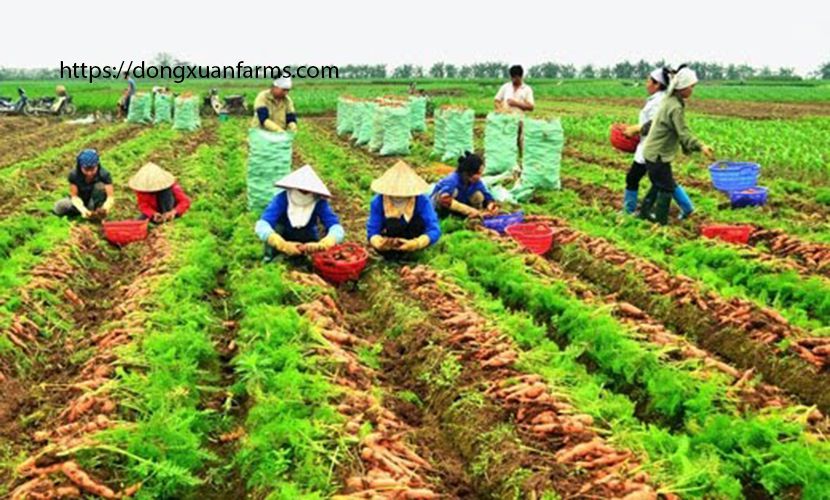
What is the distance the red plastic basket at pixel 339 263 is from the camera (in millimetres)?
8047

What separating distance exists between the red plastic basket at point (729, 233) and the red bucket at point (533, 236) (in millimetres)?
2006

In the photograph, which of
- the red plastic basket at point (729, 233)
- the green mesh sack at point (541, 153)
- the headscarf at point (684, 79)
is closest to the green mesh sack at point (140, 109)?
the green mesh sack at point (541, 153)

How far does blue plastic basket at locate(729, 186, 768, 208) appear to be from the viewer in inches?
458

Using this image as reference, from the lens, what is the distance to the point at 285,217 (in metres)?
8.55

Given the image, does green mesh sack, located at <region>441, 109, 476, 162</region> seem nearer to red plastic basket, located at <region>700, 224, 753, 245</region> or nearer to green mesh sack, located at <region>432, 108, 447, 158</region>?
green mesh sack, located at <region>432, 108, 447, 158</region>

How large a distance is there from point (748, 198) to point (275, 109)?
756cm

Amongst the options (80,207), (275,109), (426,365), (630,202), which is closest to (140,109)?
(275,109)

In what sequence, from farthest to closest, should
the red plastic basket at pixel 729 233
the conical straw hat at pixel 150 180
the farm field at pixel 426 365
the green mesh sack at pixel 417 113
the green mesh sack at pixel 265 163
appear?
the green mesh sack at pixel 417 113 < the green mesh sack at pixel 265 163 < the conical straw hat at pixel 150 180 < the red plastic basket at pixel 729 233 < the farm field at pixel 426 365

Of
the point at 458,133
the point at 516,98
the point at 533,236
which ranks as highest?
the point at 516,98

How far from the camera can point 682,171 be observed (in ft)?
52.5

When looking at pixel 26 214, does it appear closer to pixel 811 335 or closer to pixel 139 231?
pixel 139 231

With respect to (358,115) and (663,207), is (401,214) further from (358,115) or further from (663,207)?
(358,115)

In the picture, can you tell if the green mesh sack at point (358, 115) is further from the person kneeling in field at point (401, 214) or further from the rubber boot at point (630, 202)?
the person kneeling in field at point (401, 214)

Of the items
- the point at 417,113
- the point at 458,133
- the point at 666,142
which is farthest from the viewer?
the point at 417,113
